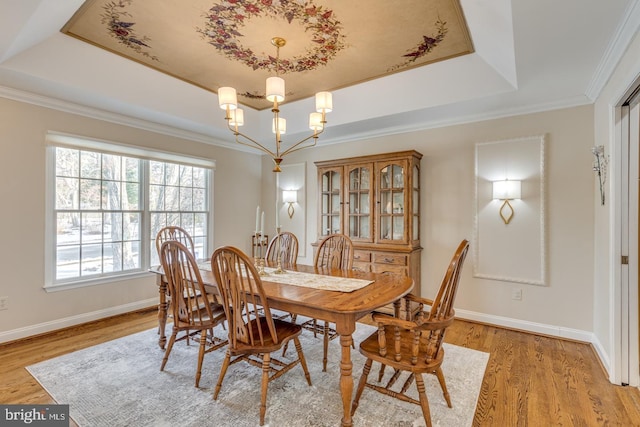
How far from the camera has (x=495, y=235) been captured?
3.51 metres

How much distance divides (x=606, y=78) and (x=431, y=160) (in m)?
1.75

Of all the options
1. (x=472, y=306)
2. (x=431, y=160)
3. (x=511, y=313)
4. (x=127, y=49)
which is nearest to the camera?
(x=127, y=49)

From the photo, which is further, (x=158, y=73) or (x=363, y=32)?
(x=158, y=73)

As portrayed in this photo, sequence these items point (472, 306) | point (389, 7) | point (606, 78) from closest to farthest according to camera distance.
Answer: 1. point (389, 7)
2. point (606, 78)
3. point (472, 306)

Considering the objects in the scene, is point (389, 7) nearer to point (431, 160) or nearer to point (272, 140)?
point (431, 160)

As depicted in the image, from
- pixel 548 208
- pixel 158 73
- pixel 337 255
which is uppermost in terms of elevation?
pixel 158 73

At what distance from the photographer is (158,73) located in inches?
130

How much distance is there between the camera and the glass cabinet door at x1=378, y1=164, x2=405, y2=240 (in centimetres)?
382

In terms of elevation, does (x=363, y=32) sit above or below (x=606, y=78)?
above

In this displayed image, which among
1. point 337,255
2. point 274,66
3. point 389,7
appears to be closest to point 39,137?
point 274,66

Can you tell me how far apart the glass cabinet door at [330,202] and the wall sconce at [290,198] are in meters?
0.84

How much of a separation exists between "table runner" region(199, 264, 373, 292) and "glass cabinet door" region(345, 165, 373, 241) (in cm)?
159

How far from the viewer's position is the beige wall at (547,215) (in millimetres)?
3086

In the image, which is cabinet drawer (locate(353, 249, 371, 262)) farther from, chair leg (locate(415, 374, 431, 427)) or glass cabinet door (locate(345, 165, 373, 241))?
chair leg (locate(415, 374, 431, 427))
